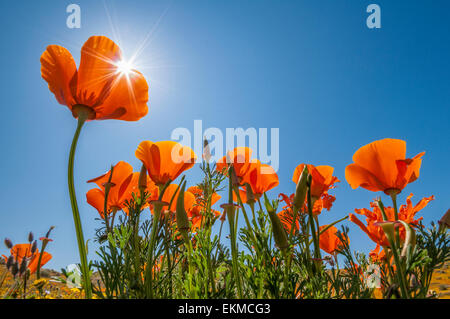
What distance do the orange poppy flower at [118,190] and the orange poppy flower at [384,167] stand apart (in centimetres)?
73

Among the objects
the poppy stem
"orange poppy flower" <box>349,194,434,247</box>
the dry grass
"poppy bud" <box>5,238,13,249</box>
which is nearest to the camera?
the poppy stem

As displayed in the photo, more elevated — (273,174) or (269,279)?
(273,174)

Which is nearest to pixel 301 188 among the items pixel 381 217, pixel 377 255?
pixel 381 217

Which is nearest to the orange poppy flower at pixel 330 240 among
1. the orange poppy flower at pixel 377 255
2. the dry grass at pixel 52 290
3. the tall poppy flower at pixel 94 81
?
the orange poppy flower at pixel 377 255

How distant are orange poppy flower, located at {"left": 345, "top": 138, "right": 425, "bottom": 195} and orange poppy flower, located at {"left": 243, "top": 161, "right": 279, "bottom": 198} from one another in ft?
0.92

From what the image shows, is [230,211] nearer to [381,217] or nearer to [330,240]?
[381,217]

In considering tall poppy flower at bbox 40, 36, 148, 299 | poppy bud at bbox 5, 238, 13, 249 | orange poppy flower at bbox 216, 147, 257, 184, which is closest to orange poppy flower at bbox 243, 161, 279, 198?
orange poppy flower at bbox 216, 147, 257, 184

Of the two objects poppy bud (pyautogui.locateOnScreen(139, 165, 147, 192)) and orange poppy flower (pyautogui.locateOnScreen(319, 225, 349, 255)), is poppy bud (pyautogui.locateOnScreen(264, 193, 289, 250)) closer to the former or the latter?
poppy bud (pyautogui.locateOnScreen(139, 165, 147, 192))

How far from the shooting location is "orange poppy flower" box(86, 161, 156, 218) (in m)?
1.01

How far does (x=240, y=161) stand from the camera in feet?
3.53
